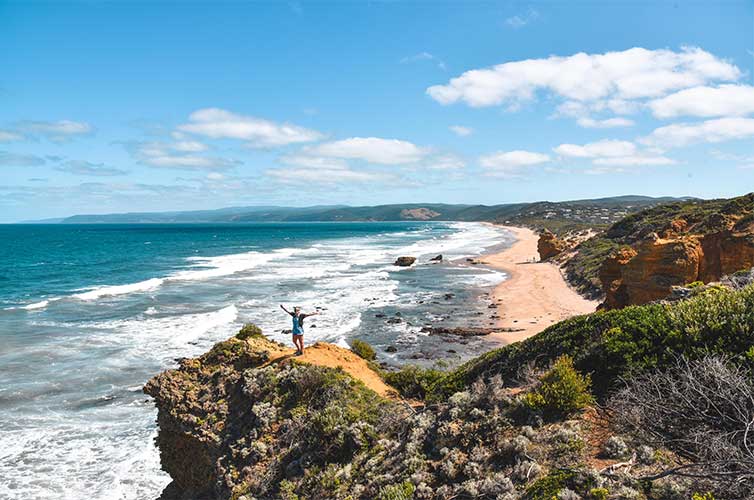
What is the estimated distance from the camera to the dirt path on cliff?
38.7ft

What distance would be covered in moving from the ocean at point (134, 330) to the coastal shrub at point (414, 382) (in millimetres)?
7605

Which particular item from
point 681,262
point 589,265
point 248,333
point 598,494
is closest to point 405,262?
point 589,265

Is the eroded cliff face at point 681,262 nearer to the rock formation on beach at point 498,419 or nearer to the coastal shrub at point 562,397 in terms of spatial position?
the rock formation on beach at point 498,419

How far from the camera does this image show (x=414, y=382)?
1264cm

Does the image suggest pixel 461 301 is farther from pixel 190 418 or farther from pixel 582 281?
pixel 190 418

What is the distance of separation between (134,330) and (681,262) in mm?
31598

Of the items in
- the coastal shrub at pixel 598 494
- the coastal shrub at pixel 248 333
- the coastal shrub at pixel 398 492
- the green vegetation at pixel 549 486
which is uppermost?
the coastal shrub at pixel 248 333

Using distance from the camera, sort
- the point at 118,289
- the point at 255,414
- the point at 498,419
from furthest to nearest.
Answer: the point at 118,289
the point at 255,414
the point at 498,419

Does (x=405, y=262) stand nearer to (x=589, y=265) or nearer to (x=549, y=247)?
(x=549, y=247)

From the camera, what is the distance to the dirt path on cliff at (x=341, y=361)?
11781 millimetres

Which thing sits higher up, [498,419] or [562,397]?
[562,397]

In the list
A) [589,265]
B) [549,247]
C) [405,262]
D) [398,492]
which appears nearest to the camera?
[398,492]

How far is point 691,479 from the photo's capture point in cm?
530

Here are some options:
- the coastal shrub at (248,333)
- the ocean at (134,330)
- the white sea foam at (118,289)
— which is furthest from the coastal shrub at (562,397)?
the white sea foam at (118,289)
